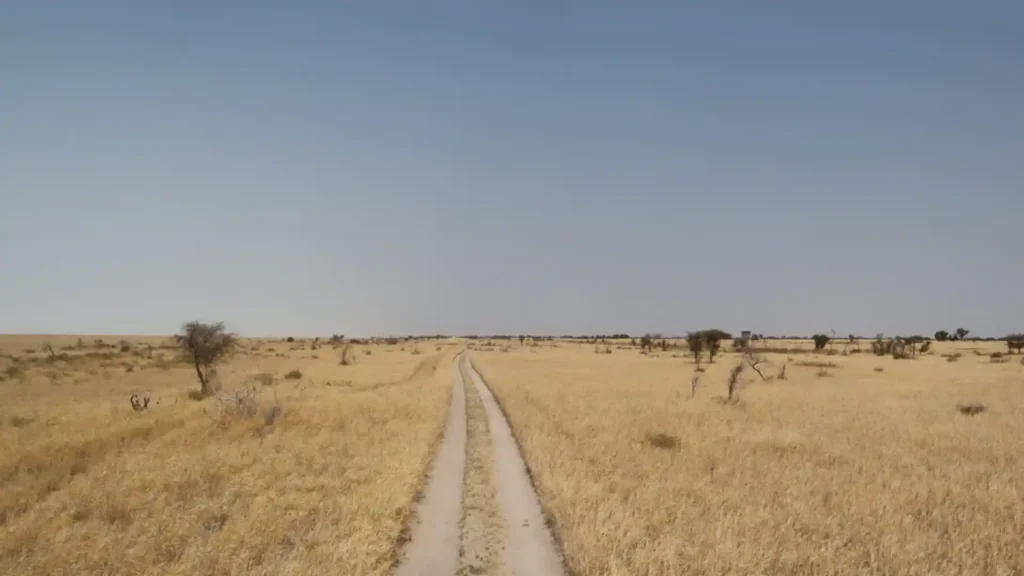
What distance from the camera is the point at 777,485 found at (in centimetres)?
1342

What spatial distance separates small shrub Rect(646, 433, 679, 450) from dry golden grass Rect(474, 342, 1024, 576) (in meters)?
0.05

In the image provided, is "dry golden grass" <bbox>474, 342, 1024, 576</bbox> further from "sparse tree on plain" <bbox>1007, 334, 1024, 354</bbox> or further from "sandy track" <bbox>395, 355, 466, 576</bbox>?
"sparse tree on plain" <bbox>1007, 334, 1024, 354</bbox>

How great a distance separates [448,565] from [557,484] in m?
4.46

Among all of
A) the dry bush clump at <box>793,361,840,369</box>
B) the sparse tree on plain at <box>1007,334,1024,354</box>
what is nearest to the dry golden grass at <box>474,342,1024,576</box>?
the dry bush clump at <box>793,361,840,369</box>

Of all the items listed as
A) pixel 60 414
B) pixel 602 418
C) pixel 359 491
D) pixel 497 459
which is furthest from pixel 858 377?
pixel 60 414

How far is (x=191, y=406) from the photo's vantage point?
937 inches

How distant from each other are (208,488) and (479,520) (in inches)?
236

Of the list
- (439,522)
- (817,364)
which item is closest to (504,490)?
(439,522)

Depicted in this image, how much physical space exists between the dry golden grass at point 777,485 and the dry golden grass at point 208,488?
3666 mm

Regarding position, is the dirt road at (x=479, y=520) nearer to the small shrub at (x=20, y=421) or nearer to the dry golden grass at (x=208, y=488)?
the dry golden grass at (x=208, y=488)

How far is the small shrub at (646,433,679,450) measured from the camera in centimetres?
1786

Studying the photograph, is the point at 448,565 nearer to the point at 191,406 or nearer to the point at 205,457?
the point at 205,457

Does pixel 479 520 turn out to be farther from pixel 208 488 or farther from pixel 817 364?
pixel 817 364

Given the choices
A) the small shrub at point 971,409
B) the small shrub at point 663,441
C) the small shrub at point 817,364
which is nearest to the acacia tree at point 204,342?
the small shrub at point 663,441
